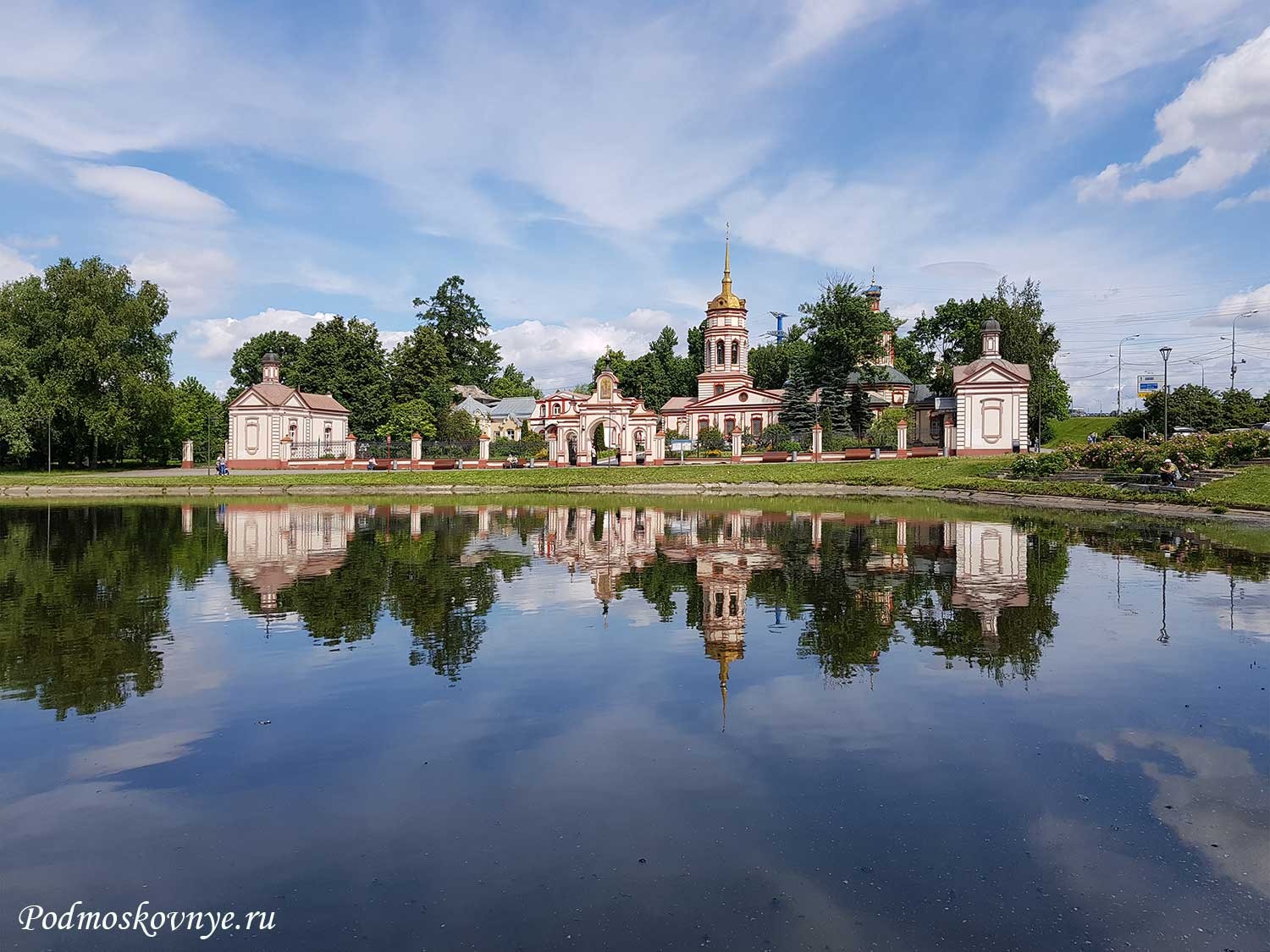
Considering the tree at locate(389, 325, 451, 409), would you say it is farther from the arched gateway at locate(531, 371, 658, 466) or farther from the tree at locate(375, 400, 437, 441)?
the arched gateway at locate(531, 371, 658, 466)

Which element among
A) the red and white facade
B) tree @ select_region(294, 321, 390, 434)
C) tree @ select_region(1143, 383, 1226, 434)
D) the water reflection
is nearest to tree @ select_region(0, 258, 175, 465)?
tree @ select_region(294, 321, 390, 434)

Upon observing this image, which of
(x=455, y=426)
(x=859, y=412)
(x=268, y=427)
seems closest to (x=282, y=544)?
(x=268, y=427)

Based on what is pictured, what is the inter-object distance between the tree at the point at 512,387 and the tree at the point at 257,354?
2869cm

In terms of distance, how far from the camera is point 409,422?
70250 millimetres

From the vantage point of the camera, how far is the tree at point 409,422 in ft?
230

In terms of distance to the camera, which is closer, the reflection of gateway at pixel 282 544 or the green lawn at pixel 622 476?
the reflection of gateway at pixel 282 544

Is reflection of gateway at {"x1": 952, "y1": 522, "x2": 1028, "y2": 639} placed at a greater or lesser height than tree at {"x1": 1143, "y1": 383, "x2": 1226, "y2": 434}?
lesser

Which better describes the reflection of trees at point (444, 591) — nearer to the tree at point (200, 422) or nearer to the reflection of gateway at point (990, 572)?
the reflection of gateway at point (990, 572)

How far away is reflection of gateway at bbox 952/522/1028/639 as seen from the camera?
525 inches

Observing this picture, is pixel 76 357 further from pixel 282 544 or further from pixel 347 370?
pixel 282 544

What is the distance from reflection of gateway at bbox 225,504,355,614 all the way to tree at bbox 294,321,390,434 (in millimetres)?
40219
